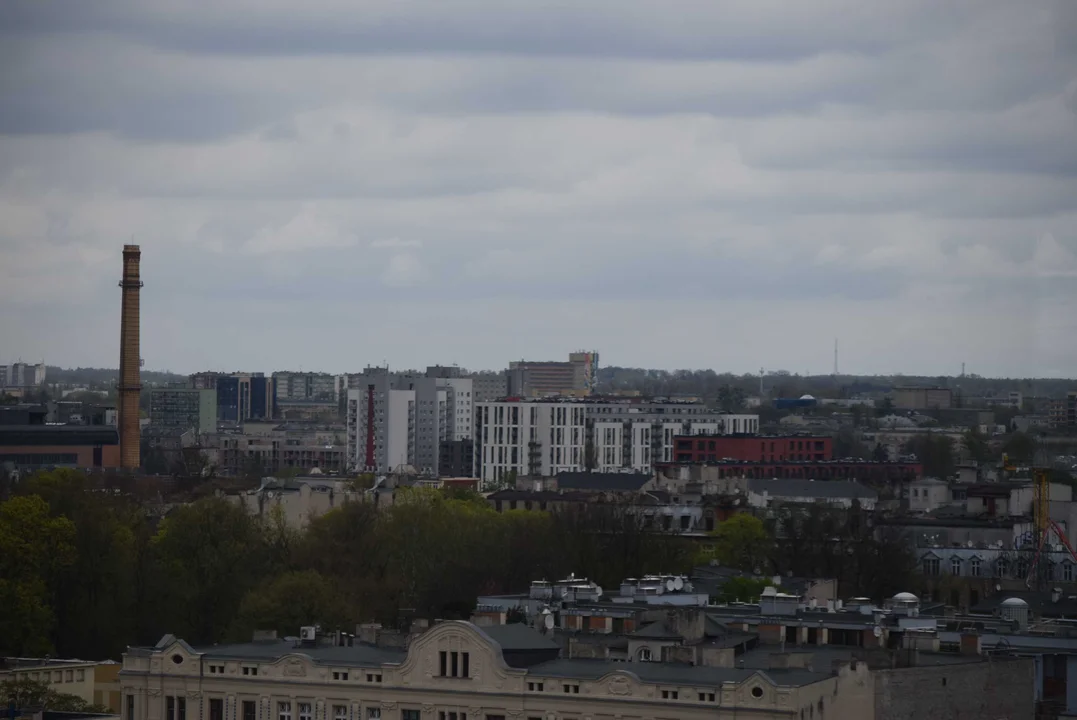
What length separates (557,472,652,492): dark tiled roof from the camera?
17325 cm

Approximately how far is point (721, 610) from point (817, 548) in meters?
43.4

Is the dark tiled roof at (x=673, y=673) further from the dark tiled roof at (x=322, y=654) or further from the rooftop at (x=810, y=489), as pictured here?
the rooftop at (x=810, y=489)

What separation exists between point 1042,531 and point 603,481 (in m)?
58.2

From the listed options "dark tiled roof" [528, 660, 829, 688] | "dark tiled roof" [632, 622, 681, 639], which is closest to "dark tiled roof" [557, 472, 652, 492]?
"dark tiled roof" [632, 622, 681, 639]

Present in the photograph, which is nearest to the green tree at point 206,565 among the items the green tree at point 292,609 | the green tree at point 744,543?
the green tree at point 292,609

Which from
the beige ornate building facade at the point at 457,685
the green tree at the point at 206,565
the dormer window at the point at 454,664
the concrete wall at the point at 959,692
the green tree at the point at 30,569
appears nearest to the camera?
the beige ornate building facade at the point at 457,685

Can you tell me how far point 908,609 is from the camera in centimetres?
7400

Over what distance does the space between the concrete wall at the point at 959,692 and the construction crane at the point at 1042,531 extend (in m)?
42.9

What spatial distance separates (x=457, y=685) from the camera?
61.6m

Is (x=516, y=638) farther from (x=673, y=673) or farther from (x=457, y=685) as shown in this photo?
(x=673, y=673)

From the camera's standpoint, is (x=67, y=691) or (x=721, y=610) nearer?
(x=67, y=691)

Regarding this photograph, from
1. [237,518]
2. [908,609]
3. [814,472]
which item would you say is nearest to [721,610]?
[908,609]

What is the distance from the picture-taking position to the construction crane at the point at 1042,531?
372ft

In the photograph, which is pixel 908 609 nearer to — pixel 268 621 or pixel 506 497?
pixel 268 621
